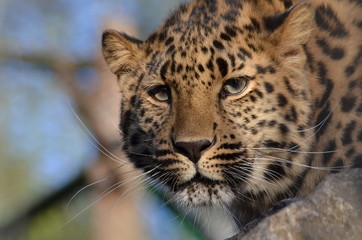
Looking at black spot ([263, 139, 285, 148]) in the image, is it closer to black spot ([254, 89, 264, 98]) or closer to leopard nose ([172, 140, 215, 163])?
black spot ([254, 89, 264, 98])

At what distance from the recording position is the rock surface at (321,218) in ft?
14.4

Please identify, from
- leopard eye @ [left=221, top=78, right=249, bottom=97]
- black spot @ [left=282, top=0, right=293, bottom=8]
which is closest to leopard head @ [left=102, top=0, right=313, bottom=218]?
leopard eye @ [left=221, top=78, right=249, bottom=97]

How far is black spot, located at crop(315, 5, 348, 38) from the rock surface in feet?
5.76

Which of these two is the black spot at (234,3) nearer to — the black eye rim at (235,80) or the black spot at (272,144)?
the black eye rim at (235,80)

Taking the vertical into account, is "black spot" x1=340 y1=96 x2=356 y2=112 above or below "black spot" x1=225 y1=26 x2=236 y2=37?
below

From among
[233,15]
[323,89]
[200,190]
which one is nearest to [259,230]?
[200,190]

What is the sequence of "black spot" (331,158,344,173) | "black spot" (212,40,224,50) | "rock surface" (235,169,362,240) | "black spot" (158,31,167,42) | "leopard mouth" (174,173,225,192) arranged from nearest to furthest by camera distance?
"rock surface" (235,169,362,240), "black spot" (331,158,344,173), "leopard mouth" (174,173,225,192), "black spot" (212,40,224,50), "black spot" (158,31,167,42)

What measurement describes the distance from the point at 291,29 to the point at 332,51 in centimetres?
36

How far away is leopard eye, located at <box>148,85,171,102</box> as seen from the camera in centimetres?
614

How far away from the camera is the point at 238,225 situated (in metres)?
6.51

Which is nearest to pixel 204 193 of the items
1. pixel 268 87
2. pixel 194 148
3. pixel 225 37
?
pixel 194 148

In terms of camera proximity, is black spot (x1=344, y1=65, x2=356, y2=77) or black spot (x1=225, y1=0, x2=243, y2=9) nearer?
black spot (x1=344, y1=65, x2=356, y2=77)

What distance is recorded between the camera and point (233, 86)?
5.89 metres

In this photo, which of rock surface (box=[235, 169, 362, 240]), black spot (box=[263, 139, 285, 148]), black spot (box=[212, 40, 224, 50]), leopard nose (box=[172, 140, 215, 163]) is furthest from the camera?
black spot (box=[212, 40, 224, 50])
